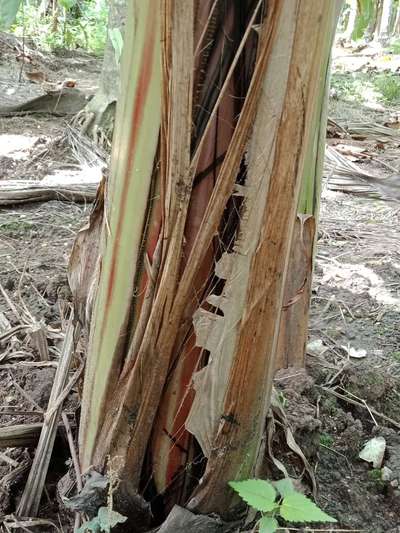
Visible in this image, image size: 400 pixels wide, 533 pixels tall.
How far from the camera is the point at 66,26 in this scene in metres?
7.64

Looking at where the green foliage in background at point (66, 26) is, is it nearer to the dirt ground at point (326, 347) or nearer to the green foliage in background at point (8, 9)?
the dirt ground at point (326, 347)

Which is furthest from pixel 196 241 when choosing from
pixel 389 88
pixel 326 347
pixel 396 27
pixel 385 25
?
pixel 396 27

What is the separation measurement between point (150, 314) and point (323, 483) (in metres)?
0.60

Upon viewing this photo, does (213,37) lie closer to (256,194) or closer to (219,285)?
(256,194)

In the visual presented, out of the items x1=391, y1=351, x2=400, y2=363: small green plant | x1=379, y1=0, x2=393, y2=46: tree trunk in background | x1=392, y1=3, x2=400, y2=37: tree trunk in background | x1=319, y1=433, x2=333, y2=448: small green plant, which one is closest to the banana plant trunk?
x1=319, y1=433, x2=333, y2=448: small green plant

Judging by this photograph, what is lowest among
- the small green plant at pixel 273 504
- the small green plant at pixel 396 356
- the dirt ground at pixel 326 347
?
the small green plant at pixel 396 356

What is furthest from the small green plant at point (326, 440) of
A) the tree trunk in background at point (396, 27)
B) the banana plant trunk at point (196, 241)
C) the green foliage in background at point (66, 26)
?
the tree trunk in background at point (396, 27)

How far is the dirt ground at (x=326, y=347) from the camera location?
1.19 m

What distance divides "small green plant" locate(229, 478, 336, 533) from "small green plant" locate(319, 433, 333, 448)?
45 cm

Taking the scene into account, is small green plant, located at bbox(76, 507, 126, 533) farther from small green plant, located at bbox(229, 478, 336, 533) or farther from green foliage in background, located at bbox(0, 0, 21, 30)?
green foliage in background, located at bbox(0, 0, 21, 30)

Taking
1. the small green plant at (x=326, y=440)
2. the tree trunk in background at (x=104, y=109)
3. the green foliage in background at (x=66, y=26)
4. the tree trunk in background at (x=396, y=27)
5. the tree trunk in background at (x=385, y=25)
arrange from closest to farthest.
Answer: the small green plant at (x=326, y=440)
the tree trunk in background at (x=104, y=109)
the green foliage in background at (x=66, y=26)
the tree trunk in background at (x=385, y=25)
the tree trunk in background at (x=396, y=27)

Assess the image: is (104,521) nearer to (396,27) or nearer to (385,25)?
(385,25)

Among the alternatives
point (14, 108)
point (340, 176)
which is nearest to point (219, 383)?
point (340, 176)

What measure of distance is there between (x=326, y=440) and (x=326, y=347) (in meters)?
0.47
